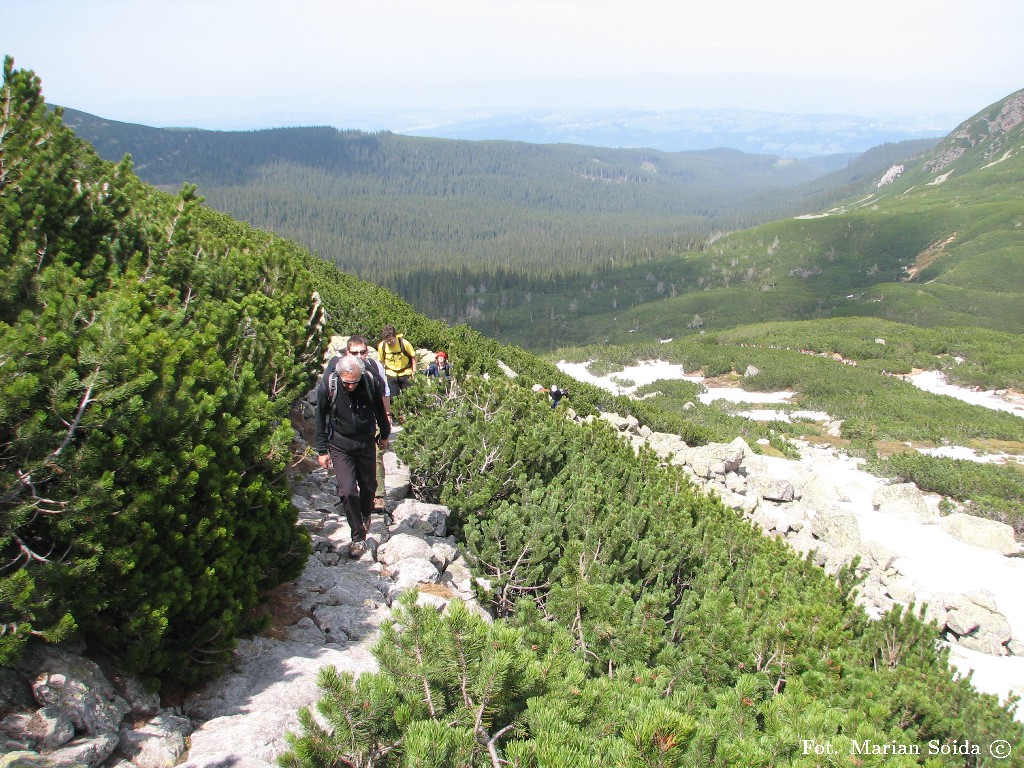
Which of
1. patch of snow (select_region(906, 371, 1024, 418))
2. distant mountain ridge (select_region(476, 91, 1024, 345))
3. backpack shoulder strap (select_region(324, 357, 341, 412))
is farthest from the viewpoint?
distant mountain ridge (select_region(476, 91, 1024, 345))

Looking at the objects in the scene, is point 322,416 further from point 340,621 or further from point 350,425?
point 340,621

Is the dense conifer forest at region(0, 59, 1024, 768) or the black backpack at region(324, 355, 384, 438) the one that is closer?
the dense conifer forest at region(0, 59, 1024, 768)

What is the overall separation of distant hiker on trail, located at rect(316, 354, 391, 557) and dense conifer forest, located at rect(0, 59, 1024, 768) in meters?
0.86

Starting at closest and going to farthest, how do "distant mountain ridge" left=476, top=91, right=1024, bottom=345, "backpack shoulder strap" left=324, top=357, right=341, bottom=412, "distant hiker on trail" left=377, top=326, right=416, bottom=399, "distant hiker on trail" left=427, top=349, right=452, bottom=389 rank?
"backpack shoulder strap" left=324, top=357, right=341, bottom=412
"distant hiker on trail" left=377, top=326, right=416, bottom=399
"distant hiker on trail" left=427, top=349, right=452, bottom=389
"distant mountain ridge" left=476, top=91, right=1024, bottom=345

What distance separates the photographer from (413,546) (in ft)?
22.4

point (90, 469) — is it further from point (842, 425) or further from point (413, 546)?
point (842, 425)

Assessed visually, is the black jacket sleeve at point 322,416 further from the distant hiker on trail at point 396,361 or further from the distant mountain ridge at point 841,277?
the distant mountain ridge at point 841,277

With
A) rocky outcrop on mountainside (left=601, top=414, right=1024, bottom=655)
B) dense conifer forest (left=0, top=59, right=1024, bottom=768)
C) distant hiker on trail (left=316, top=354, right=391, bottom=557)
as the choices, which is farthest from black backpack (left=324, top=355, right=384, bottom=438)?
rocky outcrop on mountainside (left=601, top=414, right=1024, bottom=655)

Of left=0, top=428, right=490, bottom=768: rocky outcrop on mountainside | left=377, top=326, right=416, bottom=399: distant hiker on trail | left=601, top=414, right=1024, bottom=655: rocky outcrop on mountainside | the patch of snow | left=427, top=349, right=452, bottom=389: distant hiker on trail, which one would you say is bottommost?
the patch of snow

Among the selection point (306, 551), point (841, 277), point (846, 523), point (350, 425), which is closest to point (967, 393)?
point (846, 523)

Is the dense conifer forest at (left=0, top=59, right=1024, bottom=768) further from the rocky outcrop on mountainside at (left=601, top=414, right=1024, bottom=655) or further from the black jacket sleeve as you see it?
the rocky outcrop on mountainside at (left=601, top=414, right=1024, bottom=655)

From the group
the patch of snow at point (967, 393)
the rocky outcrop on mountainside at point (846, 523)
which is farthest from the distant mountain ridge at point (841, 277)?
the rocky outcrop on mountainside at point (846, 523)

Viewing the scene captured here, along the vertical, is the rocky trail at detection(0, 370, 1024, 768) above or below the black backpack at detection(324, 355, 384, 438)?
below

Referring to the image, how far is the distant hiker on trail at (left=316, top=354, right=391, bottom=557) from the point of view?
6305 millimetres
